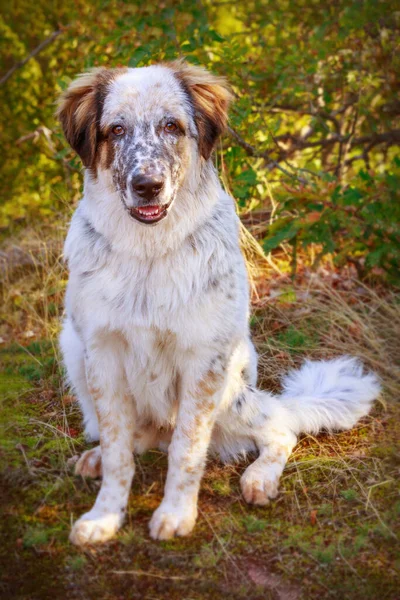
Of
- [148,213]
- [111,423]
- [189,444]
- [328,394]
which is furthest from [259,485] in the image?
[148,213]

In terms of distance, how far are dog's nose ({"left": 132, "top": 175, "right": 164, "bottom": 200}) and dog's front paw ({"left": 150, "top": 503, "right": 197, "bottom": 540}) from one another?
130 centimetres

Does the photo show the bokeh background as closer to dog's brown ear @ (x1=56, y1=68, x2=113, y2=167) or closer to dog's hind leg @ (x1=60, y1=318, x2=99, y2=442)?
dog's hind leg @ (x1=60, y1=318, x2=99, y2=442)

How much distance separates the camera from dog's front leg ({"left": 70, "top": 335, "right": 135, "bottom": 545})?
2918mm

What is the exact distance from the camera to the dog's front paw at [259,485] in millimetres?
3086

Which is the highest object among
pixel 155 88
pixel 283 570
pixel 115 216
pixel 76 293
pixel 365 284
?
pixel 155 88

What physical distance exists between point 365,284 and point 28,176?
3.65 meters

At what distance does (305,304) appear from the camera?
191 inches

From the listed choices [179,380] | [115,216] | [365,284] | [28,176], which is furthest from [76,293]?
[28,176]

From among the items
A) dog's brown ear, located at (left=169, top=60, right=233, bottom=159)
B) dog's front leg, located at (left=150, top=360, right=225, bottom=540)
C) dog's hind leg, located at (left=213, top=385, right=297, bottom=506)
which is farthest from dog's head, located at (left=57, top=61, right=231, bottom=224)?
dog's hind leg, located at (left=213, top=385, right=297, bottom=506)

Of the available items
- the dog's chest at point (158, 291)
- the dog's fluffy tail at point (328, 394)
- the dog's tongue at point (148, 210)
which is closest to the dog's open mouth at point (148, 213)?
the dog's tongue at point (148, 210)

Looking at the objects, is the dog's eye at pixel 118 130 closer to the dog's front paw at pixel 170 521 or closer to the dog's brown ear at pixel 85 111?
the dog's brown ear at pixel 85 111

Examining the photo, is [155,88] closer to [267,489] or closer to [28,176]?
[267,489]

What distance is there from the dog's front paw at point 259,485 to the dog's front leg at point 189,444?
268mm

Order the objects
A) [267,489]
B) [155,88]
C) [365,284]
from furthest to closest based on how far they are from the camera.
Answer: [365,284] → [267,489] → [155,88]
